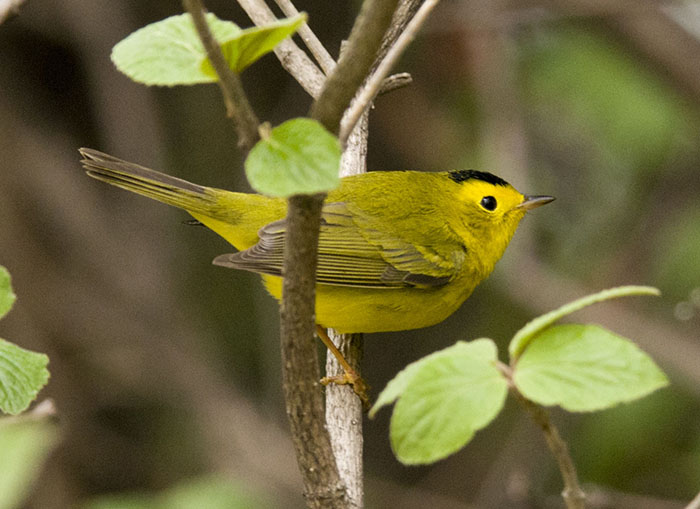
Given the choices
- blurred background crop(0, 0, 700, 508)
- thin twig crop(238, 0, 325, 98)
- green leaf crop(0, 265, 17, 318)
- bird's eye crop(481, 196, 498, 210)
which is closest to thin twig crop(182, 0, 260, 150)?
green leaf crop(0, 265, 17, 318)

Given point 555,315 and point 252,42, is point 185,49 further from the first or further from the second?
point 555,315

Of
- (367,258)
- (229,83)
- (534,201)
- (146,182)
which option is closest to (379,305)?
(367,258)

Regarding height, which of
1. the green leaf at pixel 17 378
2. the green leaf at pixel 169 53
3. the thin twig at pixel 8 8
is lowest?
the green leaf at pixel 17 378

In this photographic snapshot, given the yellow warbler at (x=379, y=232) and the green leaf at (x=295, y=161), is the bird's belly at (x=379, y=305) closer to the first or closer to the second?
the yellow warbler at (x=379, y=232)

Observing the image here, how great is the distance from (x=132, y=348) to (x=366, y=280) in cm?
257

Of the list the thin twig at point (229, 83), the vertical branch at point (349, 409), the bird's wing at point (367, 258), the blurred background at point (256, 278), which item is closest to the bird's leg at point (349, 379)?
the vertical branch at point (349, 409)

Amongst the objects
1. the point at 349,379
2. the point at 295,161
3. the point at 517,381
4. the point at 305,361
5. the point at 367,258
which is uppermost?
the point at 295,161

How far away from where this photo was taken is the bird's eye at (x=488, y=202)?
3570 mm

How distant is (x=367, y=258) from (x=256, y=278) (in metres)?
2.53

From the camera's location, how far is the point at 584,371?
1.05 meters

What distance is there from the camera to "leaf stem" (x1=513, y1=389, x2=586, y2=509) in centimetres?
106

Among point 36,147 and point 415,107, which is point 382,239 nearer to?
point 415,107

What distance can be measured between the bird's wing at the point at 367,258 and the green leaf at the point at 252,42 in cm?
210

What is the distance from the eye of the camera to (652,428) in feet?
15.1
